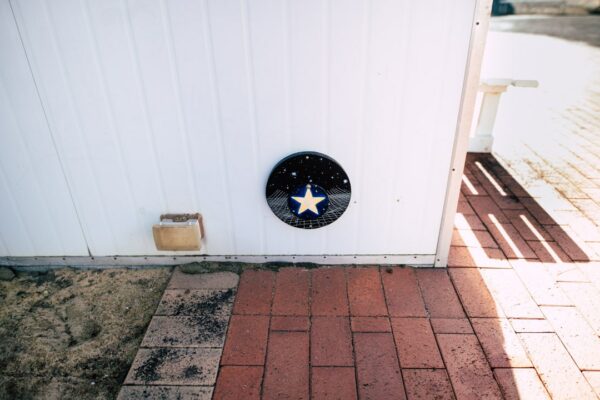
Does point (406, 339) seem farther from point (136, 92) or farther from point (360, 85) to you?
point (136, 92)

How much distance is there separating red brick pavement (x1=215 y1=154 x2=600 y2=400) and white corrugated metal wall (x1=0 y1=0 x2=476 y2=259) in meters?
0.29

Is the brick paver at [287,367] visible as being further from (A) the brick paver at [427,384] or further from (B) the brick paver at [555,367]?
(B) the brick paver at [555,367]

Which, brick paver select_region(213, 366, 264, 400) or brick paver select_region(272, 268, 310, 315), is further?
brick paver select_region(272, 268, 310, 315)

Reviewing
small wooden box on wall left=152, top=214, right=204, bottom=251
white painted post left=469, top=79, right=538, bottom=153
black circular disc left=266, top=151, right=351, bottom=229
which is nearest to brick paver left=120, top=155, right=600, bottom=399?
small wooden box on wall left=152, top=214, right=204, bottom=251

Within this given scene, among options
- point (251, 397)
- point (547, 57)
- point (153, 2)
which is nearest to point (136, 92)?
point (153, 2)

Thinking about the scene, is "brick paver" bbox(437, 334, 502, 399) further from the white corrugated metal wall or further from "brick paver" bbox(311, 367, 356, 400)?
the white corrugated metal wall

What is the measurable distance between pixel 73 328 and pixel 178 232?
790mm

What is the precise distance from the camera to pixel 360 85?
227cm

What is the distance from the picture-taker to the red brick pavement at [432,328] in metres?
2.08

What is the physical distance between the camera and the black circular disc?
2438 mm

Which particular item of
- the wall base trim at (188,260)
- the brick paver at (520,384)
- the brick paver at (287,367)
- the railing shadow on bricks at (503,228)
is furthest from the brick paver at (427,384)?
the railing shadow on bricks at (503,228)

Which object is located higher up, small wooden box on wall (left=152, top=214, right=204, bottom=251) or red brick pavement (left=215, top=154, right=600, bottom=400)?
small wooden box on wall (left=152, top=214, right=204, bottom=251)

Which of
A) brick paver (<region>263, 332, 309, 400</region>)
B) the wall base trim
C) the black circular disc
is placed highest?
the black circular disc

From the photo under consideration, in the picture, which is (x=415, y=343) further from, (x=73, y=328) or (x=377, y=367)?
(x=73, y=328)
